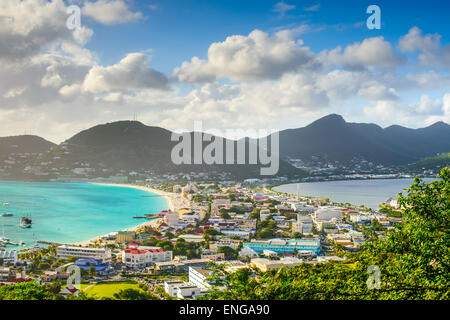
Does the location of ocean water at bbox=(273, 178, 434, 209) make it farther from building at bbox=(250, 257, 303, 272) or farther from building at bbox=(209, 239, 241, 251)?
building at bbox=(250, 257, 303, 272)

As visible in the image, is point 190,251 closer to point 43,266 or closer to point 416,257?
point 43,266

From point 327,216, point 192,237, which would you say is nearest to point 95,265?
point 192,237

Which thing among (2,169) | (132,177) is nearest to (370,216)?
(132,177)

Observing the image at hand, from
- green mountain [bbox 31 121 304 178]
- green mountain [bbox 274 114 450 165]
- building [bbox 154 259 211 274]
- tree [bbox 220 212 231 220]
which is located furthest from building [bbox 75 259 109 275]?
green mountain [bbox 274 114 450 165]

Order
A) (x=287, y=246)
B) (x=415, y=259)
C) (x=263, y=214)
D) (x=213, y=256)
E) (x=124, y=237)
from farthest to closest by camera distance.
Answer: (x=263, y=214), (x=124, y=237), (x=287, y=246), (x=213, y=256), (x=415, y=259)

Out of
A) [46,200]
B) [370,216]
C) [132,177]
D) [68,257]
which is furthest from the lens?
[132,177]
